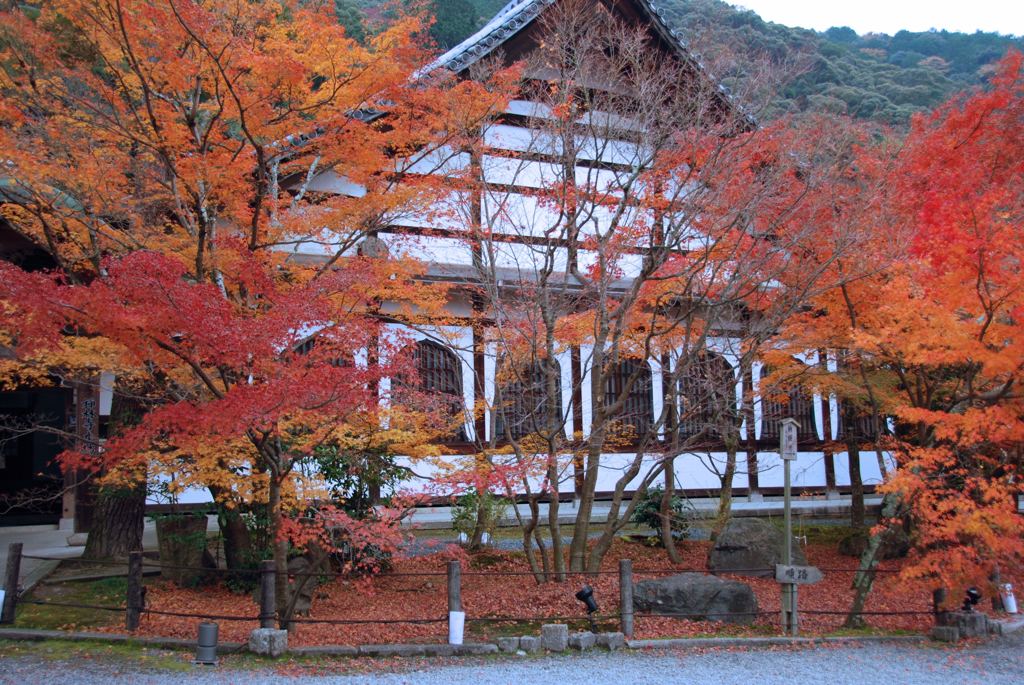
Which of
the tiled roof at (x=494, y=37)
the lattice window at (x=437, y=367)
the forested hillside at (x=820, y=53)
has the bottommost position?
the lattice window at (x=437, y=367)

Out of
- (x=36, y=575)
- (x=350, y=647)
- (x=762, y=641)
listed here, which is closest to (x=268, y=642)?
(x=350, y=647)

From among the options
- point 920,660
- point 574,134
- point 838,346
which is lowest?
point 920,660

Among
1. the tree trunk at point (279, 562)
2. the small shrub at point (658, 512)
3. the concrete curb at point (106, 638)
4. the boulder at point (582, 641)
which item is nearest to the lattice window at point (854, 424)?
the small shrub at point (658, 512)

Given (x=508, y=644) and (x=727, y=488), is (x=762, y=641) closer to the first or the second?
(x=508, y=644)

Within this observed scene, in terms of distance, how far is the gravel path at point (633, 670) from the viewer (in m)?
6.94

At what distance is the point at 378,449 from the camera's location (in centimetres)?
1011

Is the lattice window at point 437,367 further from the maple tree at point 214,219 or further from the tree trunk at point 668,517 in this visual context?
the tree trunk at point 668,517

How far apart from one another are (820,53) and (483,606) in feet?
104

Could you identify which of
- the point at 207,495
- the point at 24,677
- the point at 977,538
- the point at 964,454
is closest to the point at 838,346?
the point at 964,454

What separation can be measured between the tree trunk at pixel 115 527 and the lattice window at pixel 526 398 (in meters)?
4.99

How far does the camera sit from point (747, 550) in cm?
1143

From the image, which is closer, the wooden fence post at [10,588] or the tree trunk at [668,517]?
the wooden fence post at [10,588]

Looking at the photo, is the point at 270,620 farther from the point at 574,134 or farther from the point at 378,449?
the point at 574,134

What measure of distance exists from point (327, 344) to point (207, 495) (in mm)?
6545
